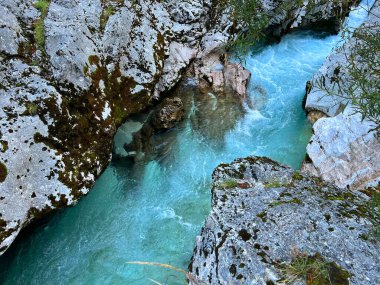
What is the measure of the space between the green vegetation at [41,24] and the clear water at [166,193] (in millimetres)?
4085

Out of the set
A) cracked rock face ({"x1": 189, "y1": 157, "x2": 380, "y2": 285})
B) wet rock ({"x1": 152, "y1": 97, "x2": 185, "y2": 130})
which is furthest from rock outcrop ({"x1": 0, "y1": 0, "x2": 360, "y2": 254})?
cracked rock face ({"x1": 189, "y1": 157, "x2": 380, "y2": 285})

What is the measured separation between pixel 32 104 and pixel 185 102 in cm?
586

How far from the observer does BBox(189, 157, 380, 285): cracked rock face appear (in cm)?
543

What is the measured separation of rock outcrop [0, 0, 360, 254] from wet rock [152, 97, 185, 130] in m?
0.46

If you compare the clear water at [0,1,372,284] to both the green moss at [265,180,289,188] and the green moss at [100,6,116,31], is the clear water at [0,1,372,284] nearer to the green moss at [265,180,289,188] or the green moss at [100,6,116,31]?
the green moss at [265,180,289,188]

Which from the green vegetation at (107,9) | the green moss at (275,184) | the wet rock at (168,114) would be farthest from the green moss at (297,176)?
the green vegetation at (107,9)

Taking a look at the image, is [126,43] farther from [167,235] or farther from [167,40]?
[167,235]

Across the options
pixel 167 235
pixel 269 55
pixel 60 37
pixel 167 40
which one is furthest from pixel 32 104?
pixel 269 55

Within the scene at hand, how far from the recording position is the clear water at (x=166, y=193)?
8.20m

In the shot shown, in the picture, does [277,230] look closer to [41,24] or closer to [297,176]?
[297,176]

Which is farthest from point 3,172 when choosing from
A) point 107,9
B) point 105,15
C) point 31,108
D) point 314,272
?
point 314,272

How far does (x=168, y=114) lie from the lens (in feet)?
37.8

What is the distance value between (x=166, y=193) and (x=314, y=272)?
5.51 m

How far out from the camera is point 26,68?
848 centimetres
